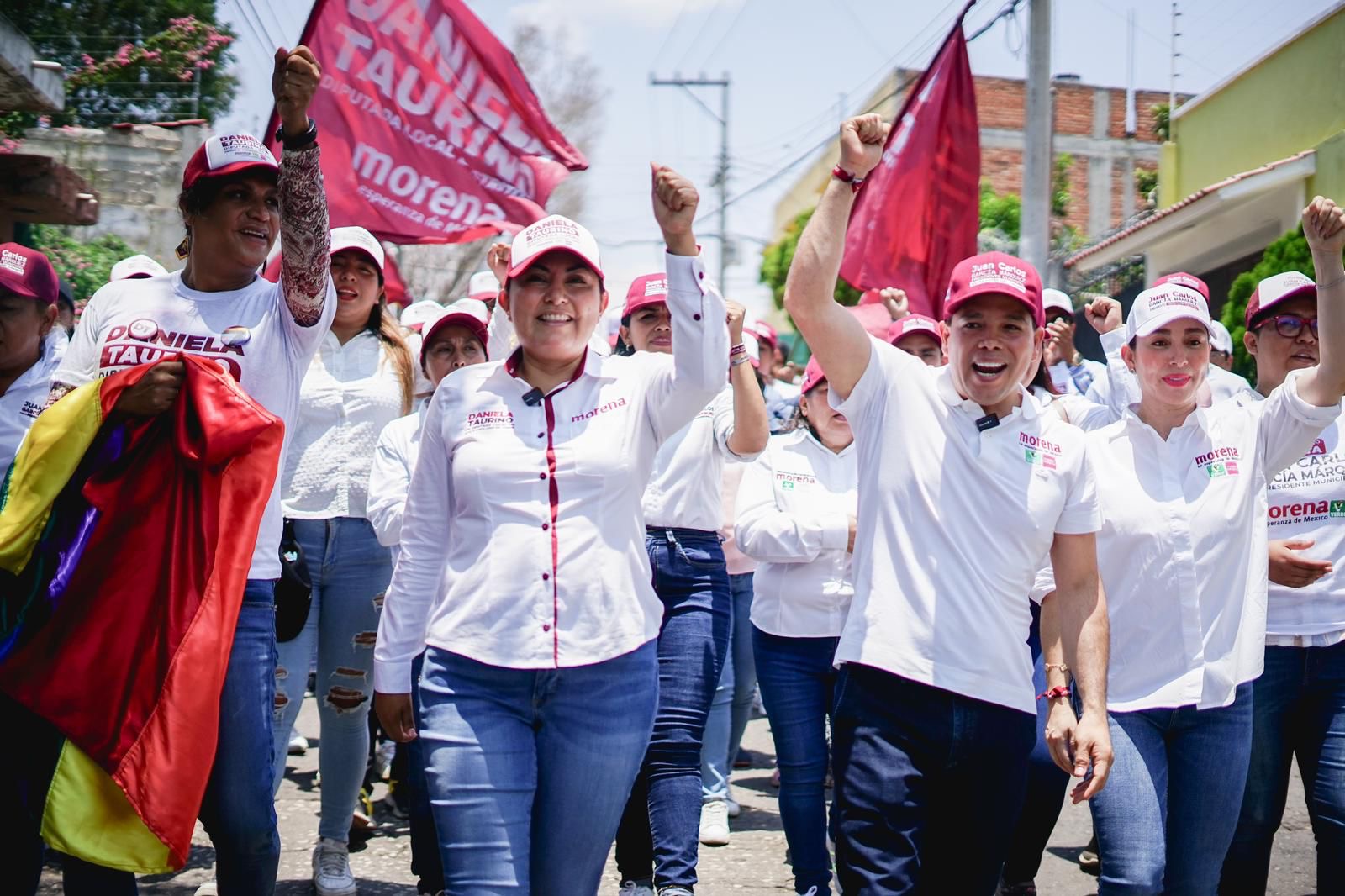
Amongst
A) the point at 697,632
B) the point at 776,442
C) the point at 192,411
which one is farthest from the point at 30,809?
the point at 776,442

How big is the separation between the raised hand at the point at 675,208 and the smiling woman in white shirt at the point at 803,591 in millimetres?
2049

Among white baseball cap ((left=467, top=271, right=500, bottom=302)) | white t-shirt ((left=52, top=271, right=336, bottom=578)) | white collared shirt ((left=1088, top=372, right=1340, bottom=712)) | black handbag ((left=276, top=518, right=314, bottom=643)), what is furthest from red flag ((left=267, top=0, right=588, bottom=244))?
white collared shirt ((left=1088, top=372, right=1340, bottom=712))

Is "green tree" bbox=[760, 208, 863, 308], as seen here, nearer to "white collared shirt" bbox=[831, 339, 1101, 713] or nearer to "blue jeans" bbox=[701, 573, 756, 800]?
"blue jeans" bbox=[701, 573, 756, 800]

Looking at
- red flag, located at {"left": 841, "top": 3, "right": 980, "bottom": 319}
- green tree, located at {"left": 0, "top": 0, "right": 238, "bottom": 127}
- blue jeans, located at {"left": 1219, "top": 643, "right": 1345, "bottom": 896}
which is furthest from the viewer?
green tree, located at {"left": 0, "top": 0, "right": 238, "bottom": 127}

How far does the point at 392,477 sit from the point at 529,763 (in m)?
2.17

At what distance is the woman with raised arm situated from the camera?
13.0 ft

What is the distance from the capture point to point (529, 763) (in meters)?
3.75

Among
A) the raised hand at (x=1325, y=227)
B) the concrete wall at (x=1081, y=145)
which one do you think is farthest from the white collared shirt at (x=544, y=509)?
the concrete wall at (x=1081, y=145)

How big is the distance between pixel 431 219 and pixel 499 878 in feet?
15.5

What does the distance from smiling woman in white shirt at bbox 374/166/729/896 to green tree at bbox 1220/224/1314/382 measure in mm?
9632

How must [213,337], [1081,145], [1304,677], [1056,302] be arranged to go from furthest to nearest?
[1081,145] < [1056,302] < [1304,677] < [213,337]

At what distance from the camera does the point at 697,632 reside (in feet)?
17.9

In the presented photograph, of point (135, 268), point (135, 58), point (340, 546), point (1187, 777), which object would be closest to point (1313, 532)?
point (1187, 777)

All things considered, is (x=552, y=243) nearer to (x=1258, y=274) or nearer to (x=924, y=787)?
(x=924, y=787)
